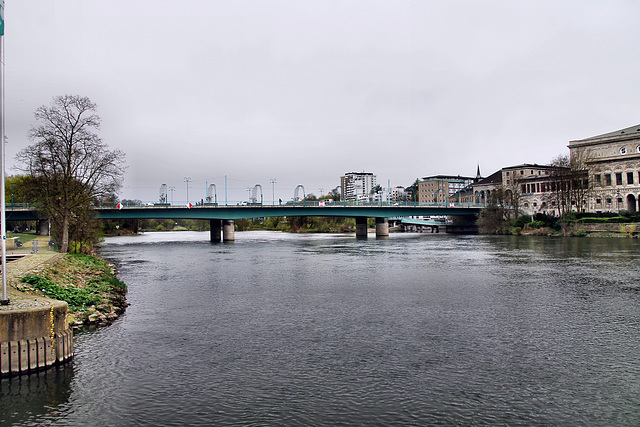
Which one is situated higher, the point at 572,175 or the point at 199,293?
the point at 572,175

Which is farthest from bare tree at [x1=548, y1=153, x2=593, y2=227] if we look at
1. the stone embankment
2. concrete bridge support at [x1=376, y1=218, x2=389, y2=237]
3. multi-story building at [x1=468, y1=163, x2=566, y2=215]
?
the stone embankment

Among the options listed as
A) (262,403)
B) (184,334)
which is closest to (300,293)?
(184,334)

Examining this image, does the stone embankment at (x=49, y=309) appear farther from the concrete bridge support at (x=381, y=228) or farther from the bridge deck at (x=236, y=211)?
the concrete bridge support at (x=381, y=228)

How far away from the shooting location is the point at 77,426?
12.0 meters

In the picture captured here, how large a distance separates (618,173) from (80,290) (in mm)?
126340

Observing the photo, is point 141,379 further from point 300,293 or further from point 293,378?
point 300,293

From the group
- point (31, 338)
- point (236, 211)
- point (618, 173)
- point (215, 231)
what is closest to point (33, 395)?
point (31, 338)

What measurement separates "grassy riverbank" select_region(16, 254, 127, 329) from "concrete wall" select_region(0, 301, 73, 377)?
238 inches

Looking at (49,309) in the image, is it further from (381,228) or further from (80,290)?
(381,228)

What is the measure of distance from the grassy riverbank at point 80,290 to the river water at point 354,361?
1.02 m

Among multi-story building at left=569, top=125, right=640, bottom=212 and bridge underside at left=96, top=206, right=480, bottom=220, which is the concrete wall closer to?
bridge underside at left=96, top=206, right=480, bottom=220

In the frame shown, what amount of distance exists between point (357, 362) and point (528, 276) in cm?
2630

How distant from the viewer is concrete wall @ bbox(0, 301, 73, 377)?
14.4 m

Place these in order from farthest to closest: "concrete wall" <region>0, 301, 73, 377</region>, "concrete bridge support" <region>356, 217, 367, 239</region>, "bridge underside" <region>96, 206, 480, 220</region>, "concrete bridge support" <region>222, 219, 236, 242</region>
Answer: "concrete bridge support" <region>356, 217, 367, 239</region> → "concrete bridge support" <region>222, 219, 236, 242</region> → "bridge underside" <region>96, 206, 480, 220</region> → "concrete wall" <region>0, 301, 73, 377</region>
